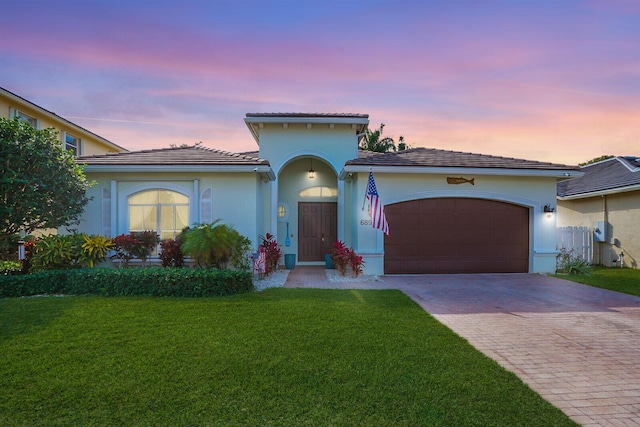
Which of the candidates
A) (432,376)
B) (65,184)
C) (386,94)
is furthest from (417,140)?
(432,376)

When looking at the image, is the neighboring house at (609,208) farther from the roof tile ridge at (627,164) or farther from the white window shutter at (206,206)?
the white window shutter at (206,206)

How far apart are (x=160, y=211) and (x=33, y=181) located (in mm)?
3168

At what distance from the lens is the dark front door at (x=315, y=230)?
14.4 meters

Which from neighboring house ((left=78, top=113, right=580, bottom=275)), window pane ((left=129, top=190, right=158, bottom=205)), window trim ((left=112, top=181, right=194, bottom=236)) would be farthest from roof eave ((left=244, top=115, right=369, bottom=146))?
window pane ((left=129, top=190, right=158, bottom=205))

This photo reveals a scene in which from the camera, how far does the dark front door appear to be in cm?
1437

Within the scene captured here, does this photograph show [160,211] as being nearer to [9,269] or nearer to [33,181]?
[33,181]

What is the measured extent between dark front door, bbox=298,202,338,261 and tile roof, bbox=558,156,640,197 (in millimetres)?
9675

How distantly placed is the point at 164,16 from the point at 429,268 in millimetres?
10891

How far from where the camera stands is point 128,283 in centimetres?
789

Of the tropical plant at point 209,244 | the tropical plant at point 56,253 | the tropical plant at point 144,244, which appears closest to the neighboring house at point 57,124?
the tropical plant at point 56,253

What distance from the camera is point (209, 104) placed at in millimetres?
14914

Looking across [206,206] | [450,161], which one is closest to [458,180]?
[450,161]

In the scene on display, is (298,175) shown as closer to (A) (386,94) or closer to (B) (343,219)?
(B) (343,219)

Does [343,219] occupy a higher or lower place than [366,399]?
higher
